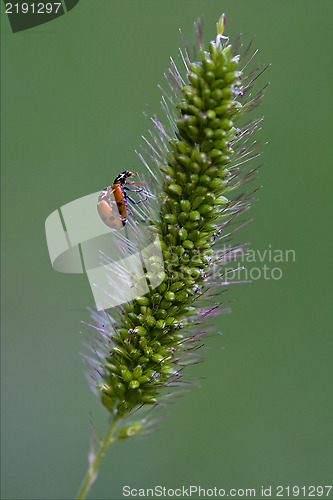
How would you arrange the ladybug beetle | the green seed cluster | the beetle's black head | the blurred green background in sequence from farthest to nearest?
the blurred green background, the beetle's black head, the ladybug beetle, the green seed cluster

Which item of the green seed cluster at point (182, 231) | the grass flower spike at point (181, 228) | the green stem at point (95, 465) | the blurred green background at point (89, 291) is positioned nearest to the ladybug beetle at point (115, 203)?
the grass flower spike at point (181, 228)

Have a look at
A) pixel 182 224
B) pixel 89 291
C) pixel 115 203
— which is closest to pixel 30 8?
pixel 89 291

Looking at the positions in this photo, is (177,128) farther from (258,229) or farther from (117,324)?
(258,229)

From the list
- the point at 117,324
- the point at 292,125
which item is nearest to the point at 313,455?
the point at 117,324

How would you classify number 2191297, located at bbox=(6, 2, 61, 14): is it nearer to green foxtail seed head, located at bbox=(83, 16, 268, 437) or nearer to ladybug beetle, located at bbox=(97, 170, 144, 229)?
ladybug beetle, located at bbox=(97, 170, 144, 229)

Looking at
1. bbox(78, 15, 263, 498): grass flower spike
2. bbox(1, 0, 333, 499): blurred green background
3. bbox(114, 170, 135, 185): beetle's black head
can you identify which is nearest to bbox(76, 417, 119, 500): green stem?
bbox(78, 15, 263, 498): grass flower spike

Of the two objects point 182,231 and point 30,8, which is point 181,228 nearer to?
point 182,231
